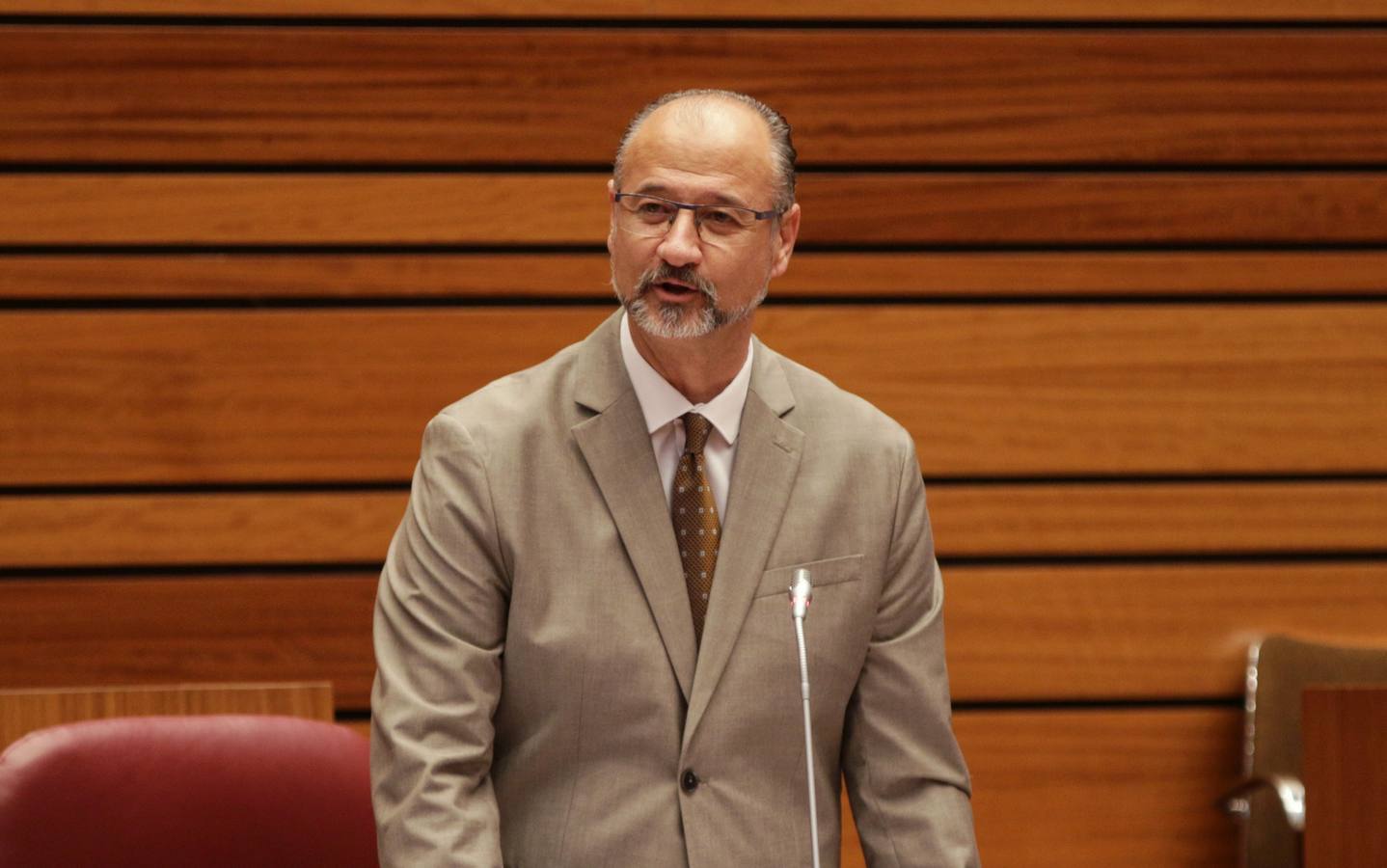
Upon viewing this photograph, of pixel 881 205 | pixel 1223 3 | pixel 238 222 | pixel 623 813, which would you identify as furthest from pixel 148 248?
pixel 1223 3

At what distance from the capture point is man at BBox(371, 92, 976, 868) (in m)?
1.73

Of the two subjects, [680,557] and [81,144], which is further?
[81,144]

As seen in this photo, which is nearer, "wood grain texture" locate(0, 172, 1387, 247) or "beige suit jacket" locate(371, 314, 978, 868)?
"beige suit jacket" locate(371, 314, 978, 868)

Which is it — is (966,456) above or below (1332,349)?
below

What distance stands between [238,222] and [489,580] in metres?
1.99

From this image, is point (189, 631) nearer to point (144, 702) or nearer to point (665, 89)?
point (144, 702)

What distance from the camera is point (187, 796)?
6.17 ft

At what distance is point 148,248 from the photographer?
3.47 metres

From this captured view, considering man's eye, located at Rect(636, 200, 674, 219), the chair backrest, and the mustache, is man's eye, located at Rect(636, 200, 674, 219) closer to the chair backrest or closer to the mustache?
the mustache

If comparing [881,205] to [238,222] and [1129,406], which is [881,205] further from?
[238,222]

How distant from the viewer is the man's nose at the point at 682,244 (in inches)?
70.2

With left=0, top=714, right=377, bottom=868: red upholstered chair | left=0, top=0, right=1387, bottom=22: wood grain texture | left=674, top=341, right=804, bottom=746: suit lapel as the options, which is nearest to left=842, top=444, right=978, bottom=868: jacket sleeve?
left=674, top=341, right=804, bottom=746: suit lapel

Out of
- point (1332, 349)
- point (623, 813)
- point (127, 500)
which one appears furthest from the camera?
point (1332, 349)

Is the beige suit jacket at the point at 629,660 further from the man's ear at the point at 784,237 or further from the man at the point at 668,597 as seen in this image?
the man's ear at the point at 784,237
